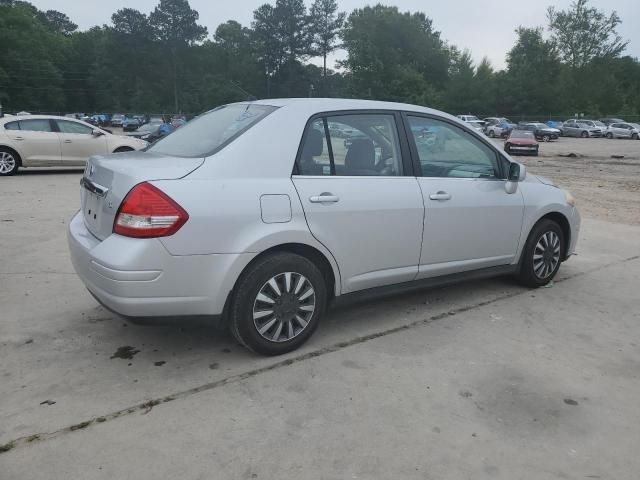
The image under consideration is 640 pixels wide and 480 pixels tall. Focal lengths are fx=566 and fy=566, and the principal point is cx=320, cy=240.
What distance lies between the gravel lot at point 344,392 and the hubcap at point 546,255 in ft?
0.66

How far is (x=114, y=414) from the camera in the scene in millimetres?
2949

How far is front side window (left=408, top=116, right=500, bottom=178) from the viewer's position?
4.29 metres

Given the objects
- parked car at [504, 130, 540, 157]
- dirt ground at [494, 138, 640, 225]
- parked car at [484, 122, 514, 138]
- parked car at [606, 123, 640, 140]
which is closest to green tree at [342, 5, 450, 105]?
parked car at [484, 122, 514, 138]

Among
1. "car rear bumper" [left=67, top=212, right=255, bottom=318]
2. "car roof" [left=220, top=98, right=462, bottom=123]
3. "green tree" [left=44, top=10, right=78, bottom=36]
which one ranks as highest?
"green tree" [left=44, top=10, right=78, bottom=36]

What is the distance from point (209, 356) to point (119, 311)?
701mm

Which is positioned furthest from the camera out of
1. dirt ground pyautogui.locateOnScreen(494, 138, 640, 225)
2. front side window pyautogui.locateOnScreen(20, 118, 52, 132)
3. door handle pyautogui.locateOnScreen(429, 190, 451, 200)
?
front side window pyautogui.locateOnScreen(20, 118, 52, 132)

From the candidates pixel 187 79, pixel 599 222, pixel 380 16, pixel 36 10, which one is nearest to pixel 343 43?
pixel 380 16

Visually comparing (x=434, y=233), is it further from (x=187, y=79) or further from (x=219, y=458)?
(x=187, y=79)

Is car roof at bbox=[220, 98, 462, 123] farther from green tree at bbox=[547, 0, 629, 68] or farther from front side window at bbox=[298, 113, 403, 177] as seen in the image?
green tree at bbox=[547, 0, 629, 68]

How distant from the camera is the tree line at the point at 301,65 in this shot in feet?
249

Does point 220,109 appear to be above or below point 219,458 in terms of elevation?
above

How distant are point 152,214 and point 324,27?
98.8 meters

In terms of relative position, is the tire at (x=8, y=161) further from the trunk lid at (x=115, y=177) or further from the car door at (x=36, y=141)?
the trunk lid at (x=115, y=177)

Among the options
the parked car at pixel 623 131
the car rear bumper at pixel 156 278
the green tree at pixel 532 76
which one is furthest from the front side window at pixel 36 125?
the green tree at pixel 532 76
